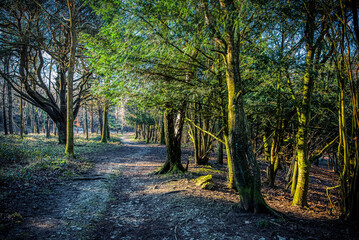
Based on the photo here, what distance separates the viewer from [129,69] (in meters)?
5.32

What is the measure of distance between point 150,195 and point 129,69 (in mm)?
4089

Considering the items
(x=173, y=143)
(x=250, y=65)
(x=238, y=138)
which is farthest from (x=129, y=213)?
(x=250, y=65)

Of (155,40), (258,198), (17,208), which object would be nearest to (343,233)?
(258,198)

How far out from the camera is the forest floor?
3.45 metres

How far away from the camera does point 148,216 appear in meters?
4.61

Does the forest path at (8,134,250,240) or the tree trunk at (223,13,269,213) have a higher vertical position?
the tree trunk at (223,13,269,213)

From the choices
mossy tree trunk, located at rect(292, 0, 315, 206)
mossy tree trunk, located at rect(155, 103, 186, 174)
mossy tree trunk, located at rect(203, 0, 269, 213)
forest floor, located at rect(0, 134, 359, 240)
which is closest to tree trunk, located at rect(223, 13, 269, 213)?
mossy tree trunk, located at rect(203, 0, 269, 213)

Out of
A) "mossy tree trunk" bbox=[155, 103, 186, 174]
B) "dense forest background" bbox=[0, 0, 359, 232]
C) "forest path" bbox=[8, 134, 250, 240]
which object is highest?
"dense forest background" bbox=[0, 0, 359, 232]

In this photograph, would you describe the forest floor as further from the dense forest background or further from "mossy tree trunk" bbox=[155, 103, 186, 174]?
"mossy tree trunk" bbox=[155, 103, 186, 174]

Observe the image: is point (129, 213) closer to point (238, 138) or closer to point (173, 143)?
point (238, 138)

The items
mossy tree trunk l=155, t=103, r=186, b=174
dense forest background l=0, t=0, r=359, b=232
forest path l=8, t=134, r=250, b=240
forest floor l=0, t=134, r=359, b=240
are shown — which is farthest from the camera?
mossy tree trunk l=155, t=103, r=186, b=174

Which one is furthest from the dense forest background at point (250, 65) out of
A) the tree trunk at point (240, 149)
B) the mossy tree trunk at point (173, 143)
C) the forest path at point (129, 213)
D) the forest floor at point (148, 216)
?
the mossy tree trunk at point (173, 143)

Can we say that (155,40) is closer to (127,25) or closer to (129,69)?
(127,25)

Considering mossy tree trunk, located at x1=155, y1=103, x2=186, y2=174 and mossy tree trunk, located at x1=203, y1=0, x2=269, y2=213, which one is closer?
mossy tree trunk, located at x1=203, y1=0, x2=269, y2=213
